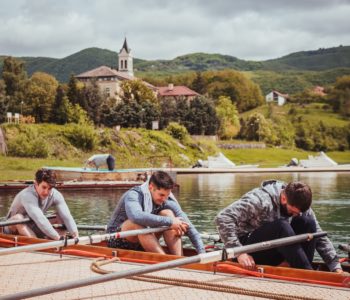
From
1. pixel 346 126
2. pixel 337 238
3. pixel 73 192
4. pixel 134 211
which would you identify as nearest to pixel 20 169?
pixel 73 192

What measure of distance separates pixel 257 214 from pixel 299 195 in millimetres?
897

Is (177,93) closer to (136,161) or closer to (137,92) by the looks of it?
(137,92)

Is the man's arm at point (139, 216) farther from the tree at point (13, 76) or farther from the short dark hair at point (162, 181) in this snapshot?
the tree at point (13, 76)

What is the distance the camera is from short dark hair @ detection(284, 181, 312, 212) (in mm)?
6977

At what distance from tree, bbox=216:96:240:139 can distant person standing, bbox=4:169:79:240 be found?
85.9 meters

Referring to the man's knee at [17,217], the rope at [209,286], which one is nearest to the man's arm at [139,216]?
the rope at [209,286]

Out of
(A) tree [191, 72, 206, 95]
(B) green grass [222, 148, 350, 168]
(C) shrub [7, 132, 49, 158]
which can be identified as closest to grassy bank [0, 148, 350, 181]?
(B) green grass [222, 148, 350, 168]

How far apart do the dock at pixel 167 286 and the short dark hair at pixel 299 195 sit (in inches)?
42.1

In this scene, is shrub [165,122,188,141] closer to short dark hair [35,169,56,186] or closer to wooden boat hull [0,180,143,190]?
wooden boat hull [0,180,143,190]

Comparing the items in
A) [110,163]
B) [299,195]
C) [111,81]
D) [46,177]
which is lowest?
[110,163]

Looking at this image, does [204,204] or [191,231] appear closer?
[191,231]

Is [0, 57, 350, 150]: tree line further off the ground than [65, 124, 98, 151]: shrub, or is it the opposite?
[0, 57, 350, 150]: tree line

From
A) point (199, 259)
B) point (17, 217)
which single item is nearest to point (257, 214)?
point (199, 259)

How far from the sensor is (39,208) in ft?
32.3
